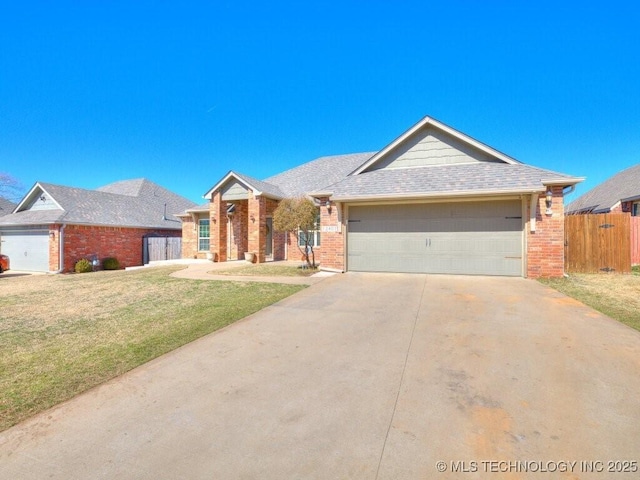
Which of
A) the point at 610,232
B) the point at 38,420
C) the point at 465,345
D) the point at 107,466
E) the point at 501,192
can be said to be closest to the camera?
the point at 107,466

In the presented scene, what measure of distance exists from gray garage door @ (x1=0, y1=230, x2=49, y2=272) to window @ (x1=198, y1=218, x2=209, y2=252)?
7.85m

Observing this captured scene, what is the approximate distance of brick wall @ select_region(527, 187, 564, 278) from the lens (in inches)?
369

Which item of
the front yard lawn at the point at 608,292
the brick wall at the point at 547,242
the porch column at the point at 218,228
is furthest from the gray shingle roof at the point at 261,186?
the front yard lawn at the point at 608,292

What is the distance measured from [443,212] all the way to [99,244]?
1906 centimetres

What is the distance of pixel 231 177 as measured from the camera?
18.1m

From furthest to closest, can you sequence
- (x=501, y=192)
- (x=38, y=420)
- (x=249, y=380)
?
(x=501, y=192) < (x=249, y=380) < (x=38, y=420)

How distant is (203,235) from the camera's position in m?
20.2

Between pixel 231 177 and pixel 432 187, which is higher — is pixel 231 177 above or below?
above

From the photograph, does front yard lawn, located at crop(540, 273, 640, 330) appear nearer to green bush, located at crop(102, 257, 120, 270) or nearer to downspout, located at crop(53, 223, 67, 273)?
green bush, located at crop(102, 257, 120, 270)

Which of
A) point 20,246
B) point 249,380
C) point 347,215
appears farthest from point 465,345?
point 20,246

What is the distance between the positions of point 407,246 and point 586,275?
620 cm

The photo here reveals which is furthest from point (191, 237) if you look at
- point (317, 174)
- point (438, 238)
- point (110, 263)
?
→ point (438, 238)

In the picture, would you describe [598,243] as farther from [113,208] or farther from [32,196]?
[32,196]

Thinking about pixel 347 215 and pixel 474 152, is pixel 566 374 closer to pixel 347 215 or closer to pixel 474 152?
pixel 347 215
